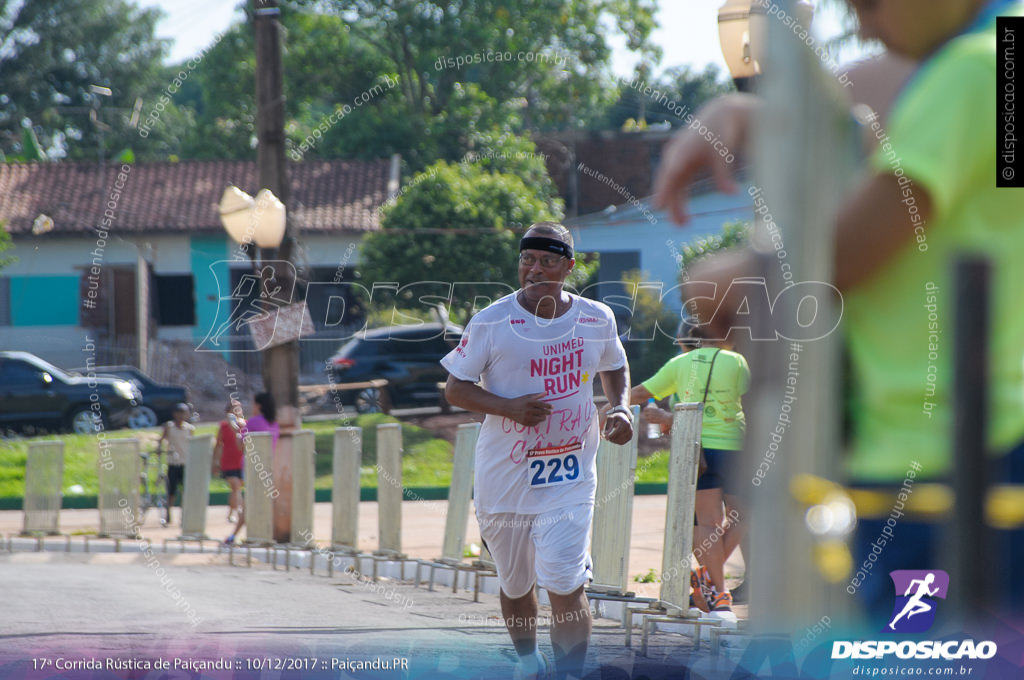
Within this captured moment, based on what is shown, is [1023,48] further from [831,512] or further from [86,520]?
[86,520]

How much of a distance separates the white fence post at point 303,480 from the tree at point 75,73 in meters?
30.2

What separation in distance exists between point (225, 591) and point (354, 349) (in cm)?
1317

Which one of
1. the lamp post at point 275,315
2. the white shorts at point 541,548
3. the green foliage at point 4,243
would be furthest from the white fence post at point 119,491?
Result: the green foliage at point 4,243

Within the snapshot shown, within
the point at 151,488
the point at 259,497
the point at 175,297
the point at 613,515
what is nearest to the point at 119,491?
the point at 259,497

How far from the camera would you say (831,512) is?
4.97 feet

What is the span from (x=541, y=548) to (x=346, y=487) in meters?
5.14

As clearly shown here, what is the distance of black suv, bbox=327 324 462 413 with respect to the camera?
67.1ft

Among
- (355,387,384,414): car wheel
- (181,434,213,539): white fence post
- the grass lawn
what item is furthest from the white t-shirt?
(355,387,384,414): car wheel

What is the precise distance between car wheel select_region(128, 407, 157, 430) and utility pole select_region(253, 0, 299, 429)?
10.8 meters

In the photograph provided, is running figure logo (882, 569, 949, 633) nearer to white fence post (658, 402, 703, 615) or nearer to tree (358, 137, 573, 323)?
white fence post (658, 402, 703, 615)

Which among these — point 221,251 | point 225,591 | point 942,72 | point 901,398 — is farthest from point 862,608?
point 221,251

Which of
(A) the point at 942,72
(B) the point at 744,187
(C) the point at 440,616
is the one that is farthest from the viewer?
(C) the point at 440,616

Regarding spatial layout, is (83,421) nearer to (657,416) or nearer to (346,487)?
(346,487)

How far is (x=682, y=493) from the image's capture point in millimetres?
6023
